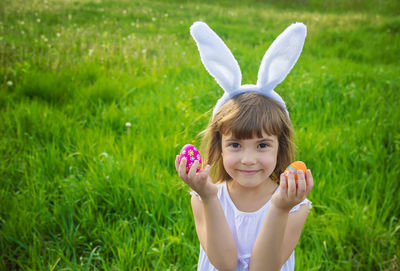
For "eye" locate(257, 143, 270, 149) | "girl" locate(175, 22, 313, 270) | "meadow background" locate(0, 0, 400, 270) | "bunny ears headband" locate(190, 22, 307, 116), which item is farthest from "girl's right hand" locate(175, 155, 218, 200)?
"meadow background" locate(0, 0, 400, 270)

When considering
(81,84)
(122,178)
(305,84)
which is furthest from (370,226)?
(81,84)

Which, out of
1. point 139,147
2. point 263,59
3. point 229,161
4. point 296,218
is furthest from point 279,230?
point 139,147

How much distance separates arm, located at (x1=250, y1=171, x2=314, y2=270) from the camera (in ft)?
3.33

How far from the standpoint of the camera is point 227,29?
6.71 meters

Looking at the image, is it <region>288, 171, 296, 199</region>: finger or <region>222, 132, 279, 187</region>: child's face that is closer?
<region>288, 171, 296, 199</region>: finger

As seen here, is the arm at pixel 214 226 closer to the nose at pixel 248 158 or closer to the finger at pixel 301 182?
the nose at pixel 248 158

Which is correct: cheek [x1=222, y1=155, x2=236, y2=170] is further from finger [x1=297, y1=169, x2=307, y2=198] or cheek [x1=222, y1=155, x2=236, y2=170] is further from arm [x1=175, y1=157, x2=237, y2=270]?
finger [x1=297, y1=169, x2=307, y2=198]

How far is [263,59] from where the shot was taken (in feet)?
4.32


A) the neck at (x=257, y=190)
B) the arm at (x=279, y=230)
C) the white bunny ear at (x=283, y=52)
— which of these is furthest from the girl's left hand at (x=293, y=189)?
the white bunny ear at (x=283, y=52)

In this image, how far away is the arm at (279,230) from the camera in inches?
39.9

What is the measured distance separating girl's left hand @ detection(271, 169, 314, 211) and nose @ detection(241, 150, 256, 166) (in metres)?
0.19

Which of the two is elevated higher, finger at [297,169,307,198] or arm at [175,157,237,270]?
finger at [297,169,307,198]

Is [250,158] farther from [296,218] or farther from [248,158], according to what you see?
[296,218]

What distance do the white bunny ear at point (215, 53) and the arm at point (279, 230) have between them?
49 centimetres
